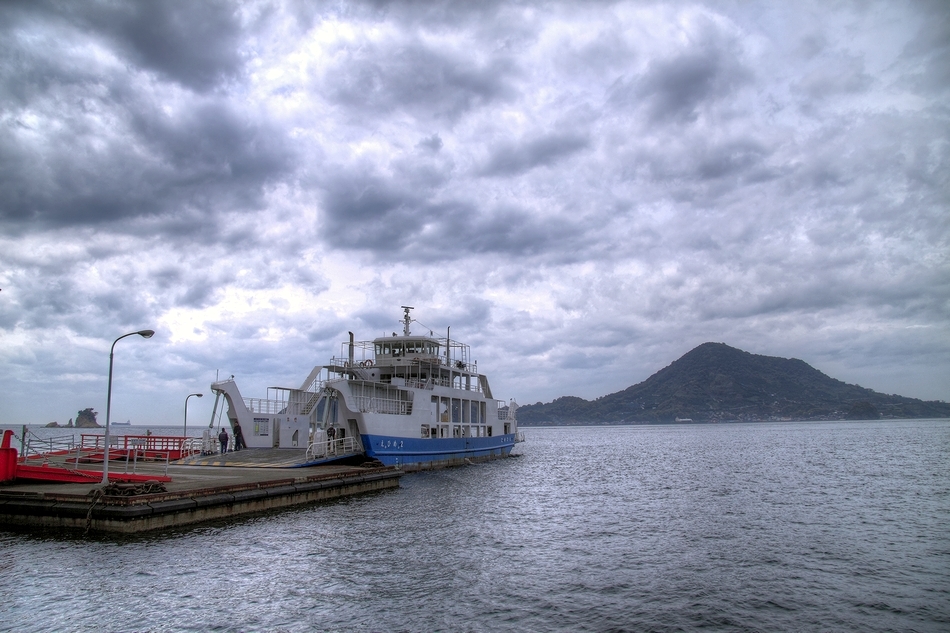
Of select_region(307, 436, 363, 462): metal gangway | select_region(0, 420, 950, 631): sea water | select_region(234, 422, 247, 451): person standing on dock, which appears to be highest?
select_region(234, 422, 247, 451): person standing on dock

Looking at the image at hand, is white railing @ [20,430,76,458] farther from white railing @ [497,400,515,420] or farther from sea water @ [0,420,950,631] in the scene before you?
white railing @ [497,400,515,420]

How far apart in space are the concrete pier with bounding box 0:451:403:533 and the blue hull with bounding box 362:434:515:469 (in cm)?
855

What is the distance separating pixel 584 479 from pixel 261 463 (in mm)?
21385

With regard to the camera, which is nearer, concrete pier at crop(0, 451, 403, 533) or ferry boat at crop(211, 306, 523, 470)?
concrete pier at crop(0, 451, 403, 533)

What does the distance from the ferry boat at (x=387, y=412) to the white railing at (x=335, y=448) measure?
58mm

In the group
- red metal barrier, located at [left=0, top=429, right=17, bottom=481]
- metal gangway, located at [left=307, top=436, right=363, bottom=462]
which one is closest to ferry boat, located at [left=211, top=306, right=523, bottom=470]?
metal gangway, located at [left=307, top=436, right=363, bottom=462]

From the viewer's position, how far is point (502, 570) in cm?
1569

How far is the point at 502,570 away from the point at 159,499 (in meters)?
10.9

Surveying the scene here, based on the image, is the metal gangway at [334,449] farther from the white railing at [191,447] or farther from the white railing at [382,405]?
the white railing at [191,447]

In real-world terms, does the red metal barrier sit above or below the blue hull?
above

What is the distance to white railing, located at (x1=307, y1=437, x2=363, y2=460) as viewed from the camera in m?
33.0

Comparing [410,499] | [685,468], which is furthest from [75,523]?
[685,468]

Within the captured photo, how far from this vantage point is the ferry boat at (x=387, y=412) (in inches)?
1391

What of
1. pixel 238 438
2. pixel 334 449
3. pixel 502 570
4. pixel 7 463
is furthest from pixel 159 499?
pixel 238 438
